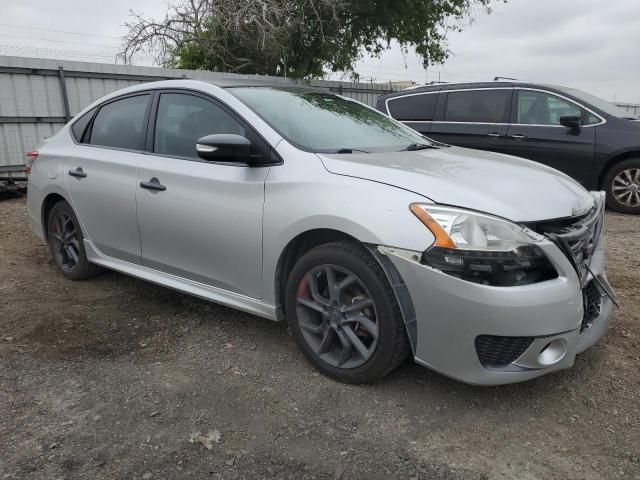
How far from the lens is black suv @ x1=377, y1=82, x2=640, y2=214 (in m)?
6.91

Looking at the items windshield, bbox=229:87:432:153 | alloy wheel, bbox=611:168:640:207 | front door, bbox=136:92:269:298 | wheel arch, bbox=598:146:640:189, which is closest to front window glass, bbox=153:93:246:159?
front door, bbox=136:92:269:298

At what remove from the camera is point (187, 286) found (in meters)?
3.41

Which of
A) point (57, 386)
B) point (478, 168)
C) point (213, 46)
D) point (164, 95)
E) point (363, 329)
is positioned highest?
point (213, 46)

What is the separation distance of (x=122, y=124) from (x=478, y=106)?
5.33 metres

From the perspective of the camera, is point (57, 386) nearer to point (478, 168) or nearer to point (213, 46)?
point (478, 168)

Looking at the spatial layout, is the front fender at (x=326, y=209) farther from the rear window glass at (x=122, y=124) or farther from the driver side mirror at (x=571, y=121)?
the driver side mirror at (x=571, y=121)

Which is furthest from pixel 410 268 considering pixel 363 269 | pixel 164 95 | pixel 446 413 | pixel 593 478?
pixel 164 95

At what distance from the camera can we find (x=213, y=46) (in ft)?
50.4

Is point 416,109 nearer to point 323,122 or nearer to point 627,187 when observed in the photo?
point 627,187

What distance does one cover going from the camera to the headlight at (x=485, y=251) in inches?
89.7

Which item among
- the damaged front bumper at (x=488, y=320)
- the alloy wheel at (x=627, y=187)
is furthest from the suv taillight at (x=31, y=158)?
the alloy wheel at (x=627, y=187)

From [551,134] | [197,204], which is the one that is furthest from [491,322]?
[551,134]

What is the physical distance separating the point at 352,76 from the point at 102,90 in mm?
12237

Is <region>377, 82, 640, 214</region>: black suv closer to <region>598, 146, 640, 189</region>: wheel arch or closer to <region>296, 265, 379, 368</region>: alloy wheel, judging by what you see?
<region>598, 146, 640, 189</region>: wheel arch
